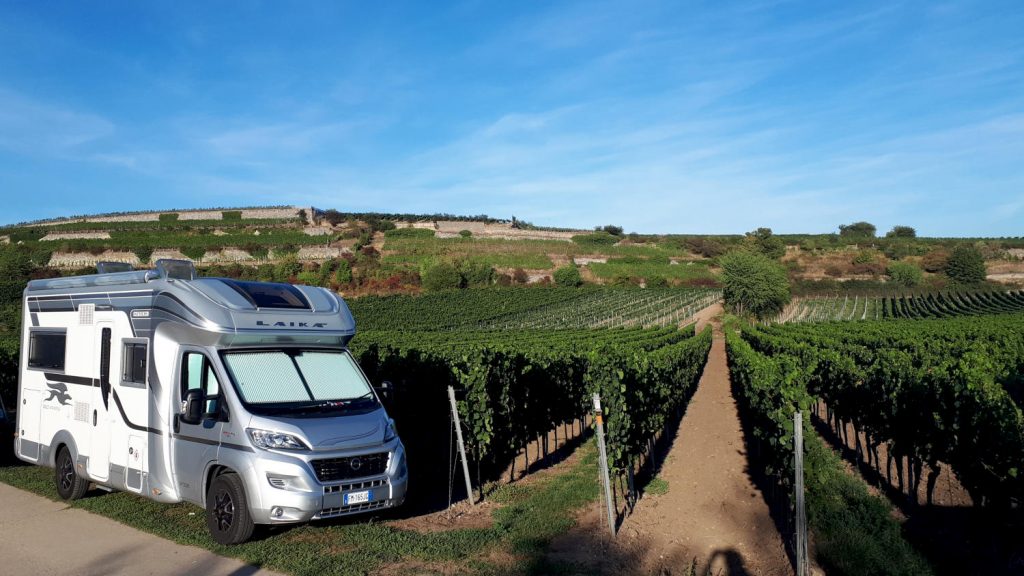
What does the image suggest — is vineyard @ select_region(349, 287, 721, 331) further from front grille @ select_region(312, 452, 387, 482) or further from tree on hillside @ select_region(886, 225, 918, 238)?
tree on hillside @ select_region(886, 225, 918, 238)

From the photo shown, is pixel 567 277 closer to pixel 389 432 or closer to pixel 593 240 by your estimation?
pixel 593 240

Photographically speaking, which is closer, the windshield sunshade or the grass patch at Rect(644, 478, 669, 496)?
the windshield sunshade

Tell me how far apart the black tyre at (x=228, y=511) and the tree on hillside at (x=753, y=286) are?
210 ft

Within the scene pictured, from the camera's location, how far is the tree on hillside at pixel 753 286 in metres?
65.9

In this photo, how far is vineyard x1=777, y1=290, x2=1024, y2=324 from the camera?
60.6 metres

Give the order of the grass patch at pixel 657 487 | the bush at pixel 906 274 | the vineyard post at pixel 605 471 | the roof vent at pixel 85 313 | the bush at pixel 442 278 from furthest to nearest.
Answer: the bush at pixel 906 274
the bush at pixel 442 278
the grass patch at pixel 657 487
the roof vent at pixel 85 313
the vineyard post at pixel 605 471

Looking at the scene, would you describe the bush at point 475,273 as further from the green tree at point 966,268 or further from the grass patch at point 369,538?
the grass patch at point 369,538

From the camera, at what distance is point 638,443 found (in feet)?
35.7

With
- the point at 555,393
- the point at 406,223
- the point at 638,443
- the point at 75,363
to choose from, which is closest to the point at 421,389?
the point at 555,393

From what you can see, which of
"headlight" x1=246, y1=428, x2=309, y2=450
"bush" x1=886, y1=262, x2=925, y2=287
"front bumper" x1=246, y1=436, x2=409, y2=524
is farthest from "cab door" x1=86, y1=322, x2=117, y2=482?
"bush" x1=886, y1=262, x2=925, y2=287

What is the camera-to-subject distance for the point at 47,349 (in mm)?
9906

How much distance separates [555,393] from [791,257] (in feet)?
389

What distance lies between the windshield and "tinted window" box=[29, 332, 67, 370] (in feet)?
12.6

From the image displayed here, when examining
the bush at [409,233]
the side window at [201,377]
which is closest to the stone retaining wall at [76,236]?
the bush at [409,233]
